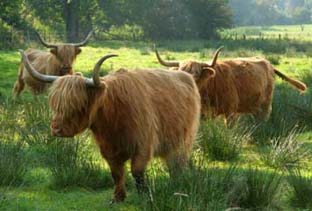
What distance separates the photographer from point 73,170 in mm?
5016

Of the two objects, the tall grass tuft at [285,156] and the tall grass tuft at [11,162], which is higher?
the tall grass tuft at [11,162]

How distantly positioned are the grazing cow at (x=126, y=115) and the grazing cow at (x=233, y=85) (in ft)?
7.12

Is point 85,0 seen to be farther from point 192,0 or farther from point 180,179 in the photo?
point 180,179

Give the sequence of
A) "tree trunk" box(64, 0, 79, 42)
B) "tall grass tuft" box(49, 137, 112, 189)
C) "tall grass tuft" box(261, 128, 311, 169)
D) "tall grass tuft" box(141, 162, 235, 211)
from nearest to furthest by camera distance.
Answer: "tall grass tuft" box(141, 162, 235, 211) → "tall grass tuft" box(49, 137, 112, 189) → "tall grass tuft" box(261, 128, 311, 169) → "tree trunk" box(64, 0, 79, 42)

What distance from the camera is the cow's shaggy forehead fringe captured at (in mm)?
4027

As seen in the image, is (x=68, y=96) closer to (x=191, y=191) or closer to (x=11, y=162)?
(x=191, y=191)

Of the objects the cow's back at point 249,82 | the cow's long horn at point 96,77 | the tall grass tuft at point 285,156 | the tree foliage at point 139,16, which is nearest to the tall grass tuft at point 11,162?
the cow's long horn at point 96,77

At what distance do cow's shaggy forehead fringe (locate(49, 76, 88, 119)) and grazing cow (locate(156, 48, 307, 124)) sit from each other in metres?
3.10

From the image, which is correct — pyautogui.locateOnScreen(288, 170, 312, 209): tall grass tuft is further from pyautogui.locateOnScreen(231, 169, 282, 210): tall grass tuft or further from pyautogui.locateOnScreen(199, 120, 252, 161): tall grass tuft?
pyautogui.locateOnScreen(199, 120, 252, 161): tall grass tuft

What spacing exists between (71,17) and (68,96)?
33.4 metres

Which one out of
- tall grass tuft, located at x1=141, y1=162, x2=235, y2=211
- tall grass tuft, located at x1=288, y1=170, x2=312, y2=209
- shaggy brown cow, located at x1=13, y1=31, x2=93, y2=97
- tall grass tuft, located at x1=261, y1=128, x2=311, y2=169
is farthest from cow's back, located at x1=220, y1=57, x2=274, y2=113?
tall grass tuft, located at x1=141, y1=162, x2=235, y2=211

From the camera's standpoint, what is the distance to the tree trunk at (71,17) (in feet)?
118

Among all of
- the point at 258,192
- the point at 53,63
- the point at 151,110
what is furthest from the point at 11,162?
the point at 53,63

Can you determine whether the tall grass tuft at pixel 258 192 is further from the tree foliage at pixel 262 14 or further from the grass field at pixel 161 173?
the tree foliage at pixel 262 14
